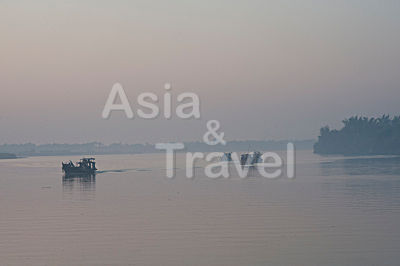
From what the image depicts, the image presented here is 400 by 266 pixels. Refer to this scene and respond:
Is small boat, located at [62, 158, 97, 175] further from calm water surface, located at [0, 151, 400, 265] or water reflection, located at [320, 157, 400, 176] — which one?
calm water surface, located at [0, 151, 400, 265]

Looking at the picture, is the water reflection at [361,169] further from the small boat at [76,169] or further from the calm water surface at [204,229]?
the small boat at [76,169]

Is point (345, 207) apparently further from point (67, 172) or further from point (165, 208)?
point (67, 172)

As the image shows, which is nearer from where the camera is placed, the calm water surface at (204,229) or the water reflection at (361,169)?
the calm water surface at (204,229)

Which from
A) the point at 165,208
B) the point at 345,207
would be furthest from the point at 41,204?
the point at 345,207

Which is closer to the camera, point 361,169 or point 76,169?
point 76,169

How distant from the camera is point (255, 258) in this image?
2164 centimetres

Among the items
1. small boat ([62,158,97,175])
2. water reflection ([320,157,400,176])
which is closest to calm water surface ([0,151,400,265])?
water reflection ([320,157,400,176])

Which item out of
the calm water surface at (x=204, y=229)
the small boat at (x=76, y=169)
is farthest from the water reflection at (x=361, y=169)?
the small boat at (x=76, y=169)

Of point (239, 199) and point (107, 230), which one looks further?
point (239, 199)

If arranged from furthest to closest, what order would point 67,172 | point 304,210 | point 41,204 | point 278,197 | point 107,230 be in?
point 67,172 < point 278,197 < point 41,204 < point 304,210 < point 107,230

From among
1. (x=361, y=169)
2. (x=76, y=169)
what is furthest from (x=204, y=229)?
(x=361, y=169)

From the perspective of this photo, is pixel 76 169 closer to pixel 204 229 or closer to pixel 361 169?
pixel 361 169

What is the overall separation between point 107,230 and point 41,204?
48.4 ft

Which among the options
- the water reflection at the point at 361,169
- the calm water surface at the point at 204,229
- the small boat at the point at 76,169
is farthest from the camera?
the small boat at the point at 76,169
